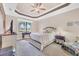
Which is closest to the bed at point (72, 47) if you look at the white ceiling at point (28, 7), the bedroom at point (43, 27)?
the bedroom at point (43, 27)

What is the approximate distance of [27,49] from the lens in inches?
71.6

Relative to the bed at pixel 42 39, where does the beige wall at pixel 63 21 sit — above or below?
above

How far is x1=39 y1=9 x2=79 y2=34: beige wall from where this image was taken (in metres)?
1.75

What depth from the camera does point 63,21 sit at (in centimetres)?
182

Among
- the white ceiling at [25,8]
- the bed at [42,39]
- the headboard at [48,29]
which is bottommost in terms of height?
the bed at [42,39]

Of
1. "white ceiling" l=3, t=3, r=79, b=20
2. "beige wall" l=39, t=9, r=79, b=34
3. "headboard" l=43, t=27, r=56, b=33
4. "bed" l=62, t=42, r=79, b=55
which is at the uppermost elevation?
"white ceiling" l=3, t=3, r=79, b=20

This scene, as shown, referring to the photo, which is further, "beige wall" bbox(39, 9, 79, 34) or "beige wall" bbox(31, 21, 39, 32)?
"beige wall" bbox(31, 21, 39, 32)

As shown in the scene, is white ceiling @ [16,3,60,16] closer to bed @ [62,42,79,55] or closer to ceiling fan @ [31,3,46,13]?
ceiling fan @ [31,3,46,13]

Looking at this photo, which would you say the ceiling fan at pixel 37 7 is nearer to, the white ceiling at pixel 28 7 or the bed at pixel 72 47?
the white ceiling at pixel 28 7

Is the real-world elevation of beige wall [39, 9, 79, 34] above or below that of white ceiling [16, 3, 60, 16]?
below

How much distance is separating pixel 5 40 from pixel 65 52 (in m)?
1.09

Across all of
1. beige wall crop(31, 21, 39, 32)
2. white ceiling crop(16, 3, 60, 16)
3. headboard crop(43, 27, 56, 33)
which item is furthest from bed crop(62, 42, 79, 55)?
white ceiling crop(16, 3, 60, 16)

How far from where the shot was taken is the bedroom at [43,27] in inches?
69.7

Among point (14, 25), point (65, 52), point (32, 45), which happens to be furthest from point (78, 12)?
point (14, 25)
